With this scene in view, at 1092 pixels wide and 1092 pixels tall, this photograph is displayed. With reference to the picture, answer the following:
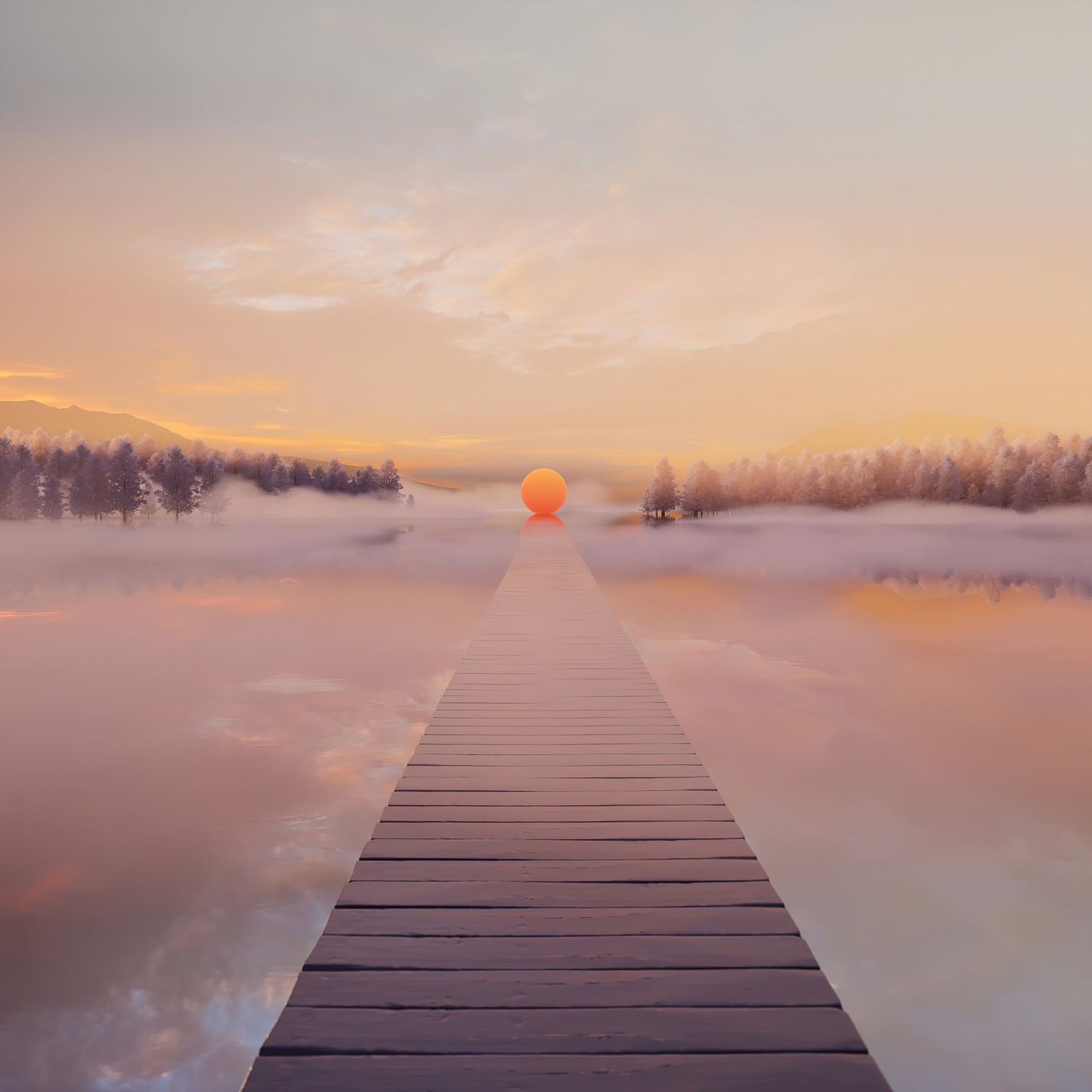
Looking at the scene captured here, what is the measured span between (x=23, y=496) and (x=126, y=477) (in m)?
7.80

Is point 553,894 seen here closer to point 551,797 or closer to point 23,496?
point 551,797

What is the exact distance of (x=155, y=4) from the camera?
1432 cm

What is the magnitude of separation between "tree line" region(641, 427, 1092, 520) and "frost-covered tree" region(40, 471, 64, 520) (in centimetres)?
4526

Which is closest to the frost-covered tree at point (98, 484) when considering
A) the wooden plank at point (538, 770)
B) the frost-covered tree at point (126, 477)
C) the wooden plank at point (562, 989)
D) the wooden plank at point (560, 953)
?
the frost-covered tree at point (126, 477)

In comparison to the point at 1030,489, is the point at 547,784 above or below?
below

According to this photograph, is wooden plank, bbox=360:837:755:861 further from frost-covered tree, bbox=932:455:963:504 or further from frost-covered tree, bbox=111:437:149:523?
frost-covered tree, bbox=932:455:963:504

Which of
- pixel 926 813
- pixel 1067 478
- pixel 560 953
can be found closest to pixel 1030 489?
pixel 1067 478

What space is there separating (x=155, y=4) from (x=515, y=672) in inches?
630

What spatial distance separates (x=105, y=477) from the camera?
5172 cm

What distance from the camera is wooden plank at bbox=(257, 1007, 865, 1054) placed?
1.96 meters

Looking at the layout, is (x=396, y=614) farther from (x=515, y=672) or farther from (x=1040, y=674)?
(x=1040, y=674)

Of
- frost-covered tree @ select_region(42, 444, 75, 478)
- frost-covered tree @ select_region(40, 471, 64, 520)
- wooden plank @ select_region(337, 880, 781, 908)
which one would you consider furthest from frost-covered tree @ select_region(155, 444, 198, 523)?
wooden plank @ select_region(337, 880, 781, 908)

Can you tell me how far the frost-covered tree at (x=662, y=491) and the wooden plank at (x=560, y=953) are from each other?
58.2 meters

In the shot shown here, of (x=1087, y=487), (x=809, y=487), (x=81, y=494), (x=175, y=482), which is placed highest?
(x=1087, y=487)
